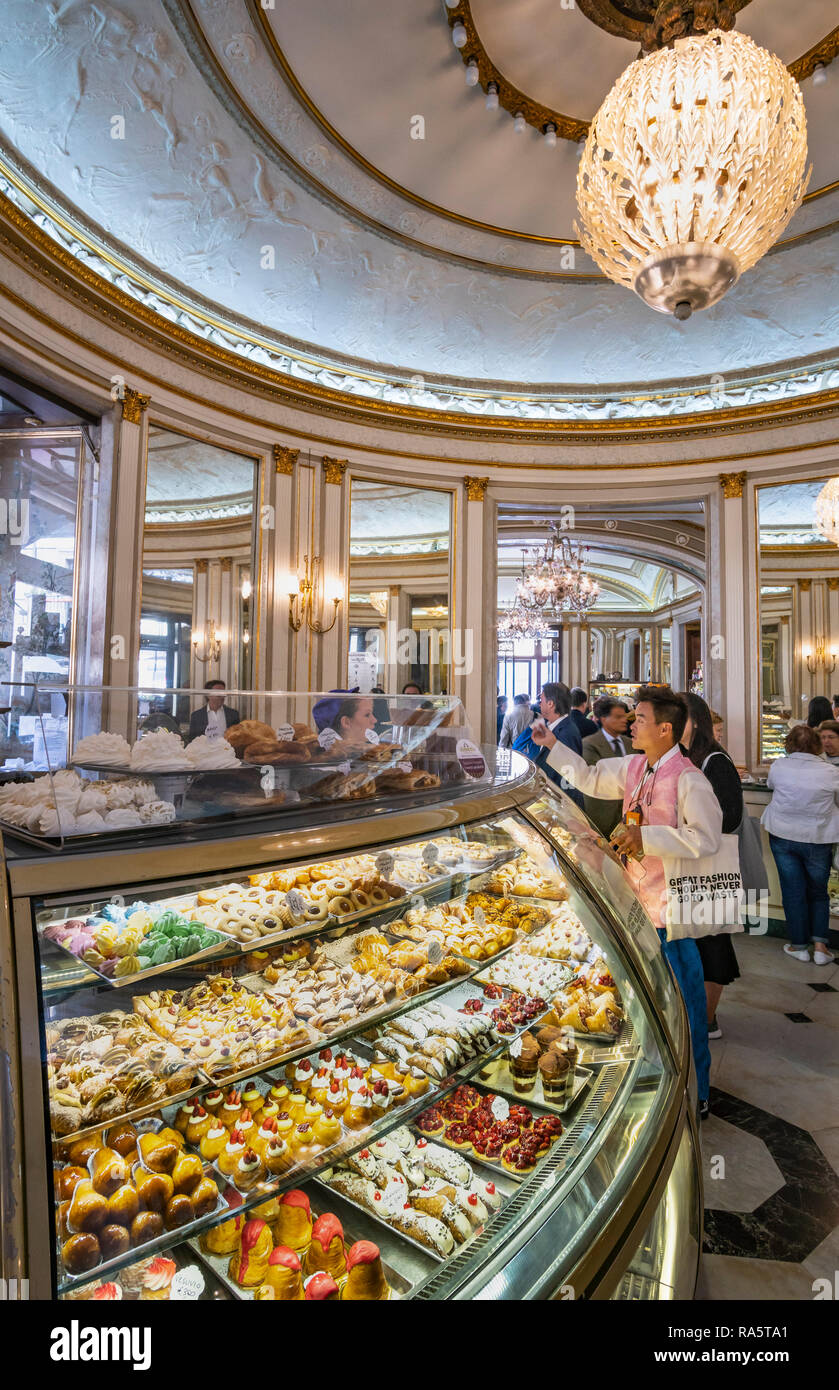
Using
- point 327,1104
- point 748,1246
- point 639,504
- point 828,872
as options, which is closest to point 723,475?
point 639,504

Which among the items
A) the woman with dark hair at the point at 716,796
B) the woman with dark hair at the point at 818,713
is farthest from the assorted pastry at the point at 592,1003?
the woman with dark hair at the point at 818,713

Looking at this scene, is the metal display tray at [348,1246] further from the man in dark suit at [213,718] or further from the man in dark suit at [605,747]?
the man in dark suit at [605,747]

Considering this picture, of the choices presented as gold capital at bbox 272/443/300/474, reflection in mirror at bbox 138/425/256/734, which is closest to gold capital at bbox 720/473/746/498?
gold capital at bbox 272/443/300/474

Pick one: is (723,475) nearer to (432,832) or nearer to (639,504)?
(639,504)

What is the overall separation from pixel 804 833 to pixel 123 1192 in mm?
4545

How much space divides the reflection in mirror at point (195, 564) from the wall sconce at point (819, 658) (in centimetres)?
704

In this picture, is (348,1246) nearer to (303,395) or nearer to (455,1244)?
(455,1244)

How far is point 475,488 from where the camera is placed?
Answer: 7395mm

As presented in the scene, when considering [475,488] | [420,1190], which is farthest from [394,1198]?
[475,488]

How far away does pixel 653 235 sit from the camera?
2688 millimetres

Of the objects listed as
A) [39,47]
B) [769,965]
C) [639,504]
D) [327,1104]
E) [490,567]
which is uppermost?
[39,47]

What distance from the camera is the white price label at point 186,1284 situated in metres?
1.03

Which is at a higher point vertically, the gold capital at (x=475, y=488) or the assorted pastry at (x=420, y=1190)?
the gold capital at (x=475, y=488)

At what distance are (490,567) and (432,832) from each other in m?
6.46
